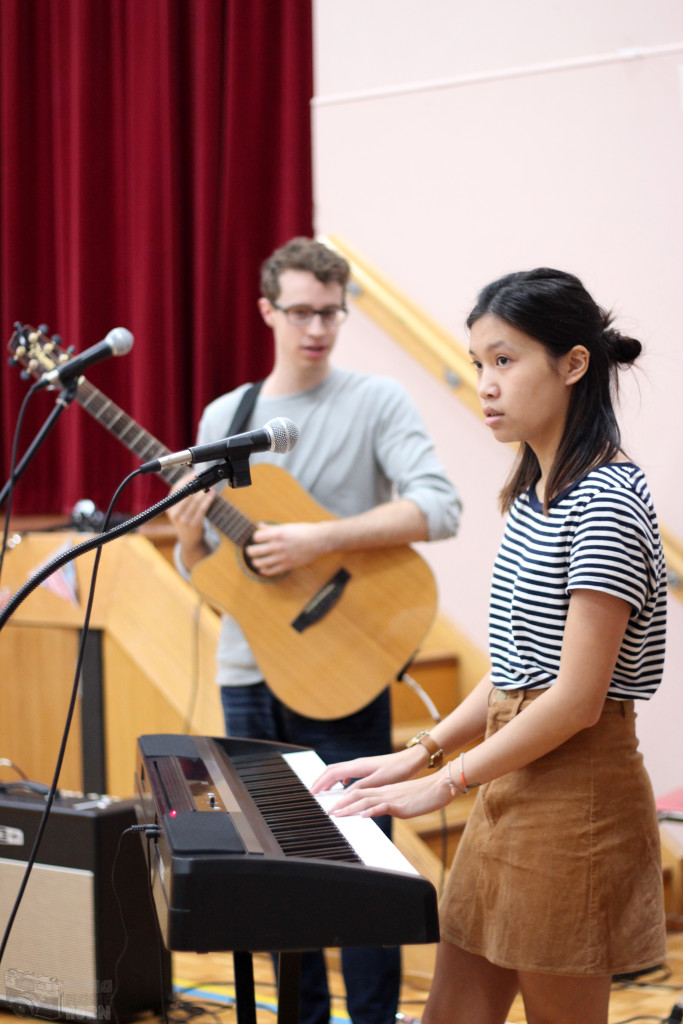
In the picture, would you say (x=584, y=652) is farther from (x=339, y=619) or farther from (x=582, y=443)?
(x=339, y=619)

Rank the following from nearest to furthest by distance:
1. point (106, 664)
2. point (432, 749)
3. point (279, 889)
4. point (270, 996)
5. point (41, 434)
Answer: point (279, 889) < point (432, 749) < point (41, 434) < point (270, 996) < point (106, 664)

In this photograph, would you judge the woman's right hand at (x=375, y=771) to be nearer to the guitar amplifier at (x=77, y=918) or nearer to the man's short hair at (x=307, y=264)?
the guitar amplifier at (x=77, y=918)

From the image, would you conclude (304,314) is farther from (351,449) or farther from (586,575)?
(586,575)

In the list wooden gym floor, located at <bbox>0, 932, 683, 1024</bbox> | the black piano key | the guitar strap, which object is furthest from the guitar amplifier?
the black piano key

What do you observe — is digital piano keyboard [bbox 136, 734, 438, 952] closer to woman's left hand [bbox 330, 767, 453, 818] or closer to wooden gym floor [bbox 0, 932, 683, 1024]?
woman's left hand [bbox 330, 767, 453, 818]

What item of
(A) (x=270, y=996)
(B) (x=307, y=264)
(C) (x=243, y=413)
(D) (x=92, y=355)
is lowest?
(A) (x=270, y=996)

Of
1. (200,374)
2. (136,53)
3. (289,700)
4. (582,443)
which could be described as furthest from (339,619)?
(136,53)

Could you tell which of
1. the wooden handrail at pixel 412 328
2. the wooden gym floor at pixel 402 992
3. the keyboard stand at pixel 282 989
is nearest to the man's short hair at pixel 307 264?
the wooden handrail at pixel 412 328

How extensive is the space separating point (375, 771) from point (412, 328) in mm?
2474

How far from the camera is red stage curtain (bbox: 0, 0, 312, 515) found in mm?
4344

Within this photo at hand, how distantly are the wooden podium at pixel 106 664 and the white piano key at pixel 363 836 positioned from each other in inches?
63.3

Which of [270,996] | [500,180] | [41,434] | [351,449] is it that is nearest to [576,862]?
[41,434]

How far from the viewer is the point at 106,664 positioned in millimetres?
3510

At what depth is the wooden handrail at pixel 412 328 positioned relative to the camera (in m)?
3.75
